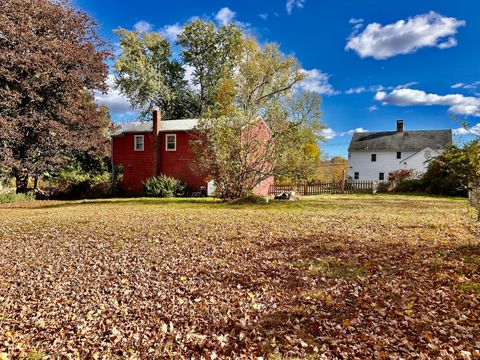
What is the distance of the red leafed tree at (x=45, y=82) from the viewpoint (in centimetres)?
1838

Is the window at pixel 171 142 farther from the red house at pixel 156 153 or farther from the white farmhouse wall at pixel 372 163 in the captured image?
the white farmhouse wall at pixel 372 163

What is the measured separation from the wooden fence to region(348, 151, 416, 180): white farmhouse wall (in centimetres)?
1519

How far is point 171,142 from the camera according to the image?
24016 millimetres

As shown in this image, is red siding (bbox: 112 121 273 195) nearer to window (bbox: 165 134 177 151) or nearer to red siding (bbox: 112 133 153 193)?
red siding (bbox: 112 133 153 193)

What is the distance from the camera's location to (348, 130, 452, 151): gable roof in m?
38.0

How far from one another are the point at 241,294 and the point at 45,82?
2033cm

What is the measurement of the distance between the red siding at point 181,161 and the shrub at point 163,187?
3.30ft

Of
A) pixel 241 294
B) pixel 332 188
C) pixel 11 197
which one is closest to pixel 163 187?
pixel 11 197

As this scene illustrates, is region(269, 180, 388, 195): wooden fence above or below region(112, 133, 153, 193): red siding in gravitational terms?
below

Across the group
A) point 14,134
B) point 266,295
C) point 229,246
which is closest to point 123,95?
point 14,134

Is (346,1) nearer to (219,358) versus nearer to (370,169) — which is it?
(219,358)

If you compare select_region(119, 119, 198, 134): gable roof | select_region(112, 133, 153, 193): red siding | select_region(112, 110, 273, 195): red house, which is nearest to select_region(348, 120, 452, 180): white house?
select_region(112, 110, 273, 195): red house

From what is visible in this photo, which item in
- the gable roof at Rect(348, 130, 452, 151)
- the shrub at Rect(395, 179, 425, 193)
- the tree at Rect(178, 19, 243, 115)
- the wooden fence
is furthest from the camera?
the gable roof at Rect(348, 130, 452, 151)

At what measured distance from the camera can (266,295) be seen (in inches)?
188
